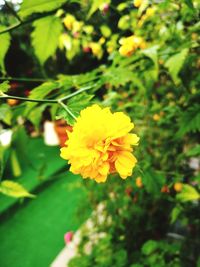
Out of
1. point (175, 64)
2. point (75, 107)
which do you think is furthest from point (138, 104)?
point (75, 107)

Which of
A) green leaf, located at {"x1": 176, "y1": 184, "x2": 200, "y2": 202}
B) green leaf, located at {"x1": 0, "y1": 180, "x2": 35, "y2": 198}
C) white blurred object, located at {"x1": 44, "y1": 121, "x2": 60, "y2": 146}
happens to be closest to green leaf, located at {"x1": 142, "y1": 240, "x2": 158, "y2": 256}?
green leaf, located at {"x1": 176, "y1": 184, "x2": 200, "y2": 202}

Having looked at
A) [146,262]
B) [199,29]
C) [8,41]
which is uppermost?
[8,41]

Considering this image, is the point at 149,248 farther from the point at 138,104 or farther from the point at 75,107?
the point at 75,107

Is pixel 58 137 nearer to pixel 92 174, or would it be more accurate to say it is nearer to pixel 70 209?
pixel 70 209

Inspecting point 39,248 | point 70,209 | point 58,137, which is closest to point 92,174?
point 39,248

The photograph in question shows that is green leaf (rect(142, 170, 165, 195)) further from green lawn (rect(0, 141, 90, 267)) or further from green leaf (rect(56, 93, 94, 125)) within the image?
green lawn (rect(0, 141, 90, 267))

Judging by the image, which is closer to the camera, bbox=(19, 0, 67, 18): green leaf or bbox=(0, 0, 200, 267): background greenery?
bbox=(19, 0, 67, 18): green leaf
